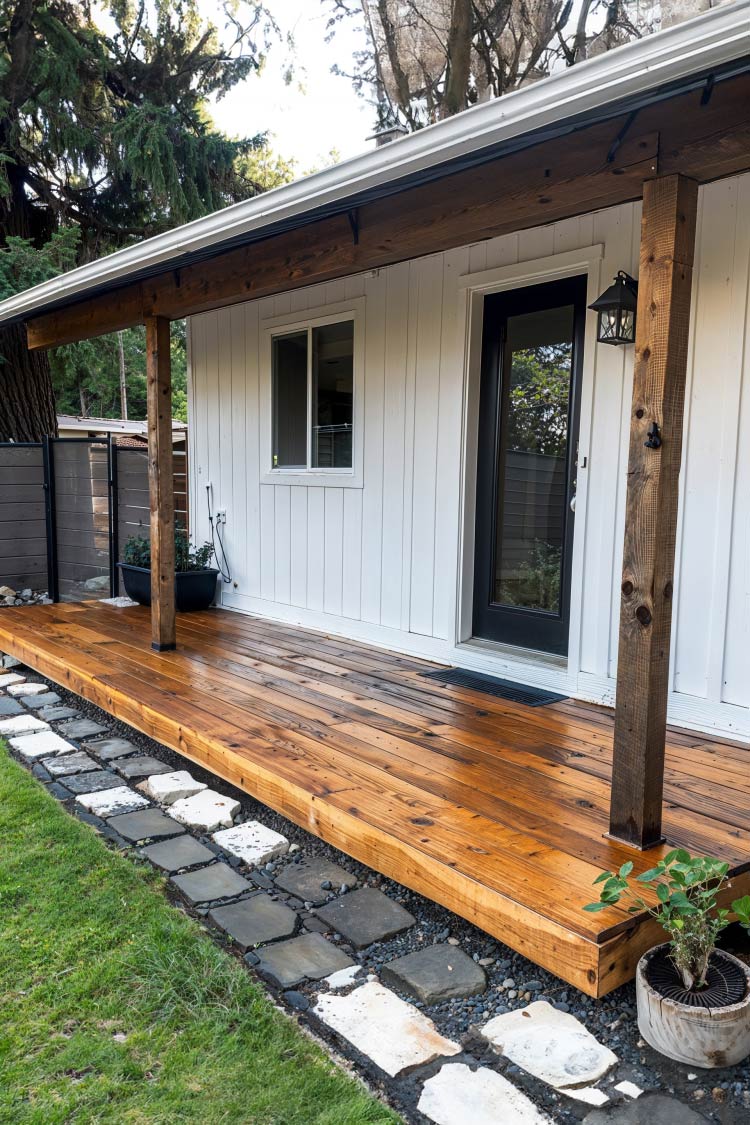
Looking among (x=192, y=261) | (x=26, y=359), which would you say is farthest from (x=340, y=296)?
(x=26, y=359)

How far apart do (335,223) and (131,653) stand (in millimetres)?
2576

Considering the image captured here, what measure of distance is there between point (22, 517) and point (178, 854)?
5436 mm

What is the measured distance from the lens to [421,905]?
2330 mm

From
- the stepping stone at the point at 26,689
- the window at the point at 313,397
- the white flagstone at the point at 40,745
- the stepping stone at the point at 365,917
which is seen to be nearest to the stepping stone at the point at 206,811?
the stepping stone at the point at 365,917

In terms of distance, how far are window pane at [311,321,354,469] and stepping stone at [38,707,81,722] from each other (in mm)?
2048

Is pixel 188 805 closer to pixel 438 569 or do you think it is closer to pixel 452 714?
pixel 452 714

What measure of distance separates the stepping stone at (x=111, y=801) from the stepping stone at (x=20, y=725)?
3.15 feet

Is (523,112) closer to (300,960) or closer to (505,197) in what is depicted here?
(505,197)

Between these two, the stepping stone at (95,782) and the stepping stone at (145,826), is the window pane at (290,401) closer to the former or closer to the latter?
the stepping stone at (95,782)

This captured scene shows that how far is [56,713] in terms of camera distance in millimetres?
4199

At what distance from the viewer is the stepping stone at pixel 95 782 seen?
124 inches

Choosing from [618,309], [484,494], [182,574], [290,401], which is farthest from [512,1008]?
[182,574]

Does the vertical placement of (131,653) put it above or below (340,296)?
below

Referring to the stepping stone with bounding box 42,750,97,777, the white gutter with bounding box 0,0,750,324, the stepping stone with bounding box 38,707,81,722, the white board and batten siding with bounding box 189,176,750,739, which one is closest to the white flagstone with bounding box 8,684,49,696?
the stepping stone with bounding box 38,707,81,722
